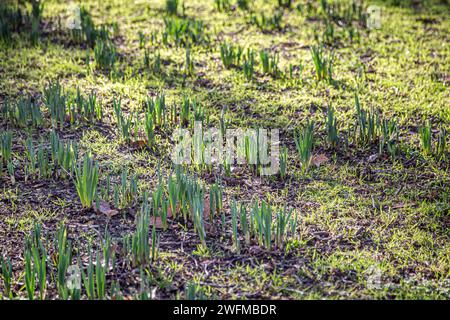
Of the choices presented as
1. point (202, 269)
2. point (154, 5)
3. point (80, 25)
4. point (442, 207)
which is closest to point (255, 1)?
point (154, 5)

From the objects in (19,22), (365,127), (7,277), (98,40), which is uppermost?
(19,22)

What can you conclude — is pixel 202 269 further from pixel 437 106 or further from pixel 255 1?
pixel 255 1

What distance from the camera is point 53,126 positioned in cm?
429

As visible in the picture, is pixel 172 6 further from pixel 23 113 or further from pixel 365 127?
pixel 365 127

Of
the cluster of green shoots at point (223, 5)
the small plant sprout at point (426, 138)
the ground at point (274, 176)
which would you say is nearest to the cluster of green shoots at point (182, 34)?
the ground at point (274, 176)

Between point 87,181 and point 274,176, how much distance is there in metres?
1.17

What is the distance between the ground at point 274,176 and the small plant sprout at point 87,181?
10 cm

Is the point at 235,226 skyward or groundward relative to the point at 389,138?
groundward

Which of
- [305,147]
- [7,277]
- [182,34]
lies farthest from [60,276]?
[182,34]

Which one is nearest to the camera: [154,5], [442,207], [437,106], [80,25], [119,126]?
[442,207]

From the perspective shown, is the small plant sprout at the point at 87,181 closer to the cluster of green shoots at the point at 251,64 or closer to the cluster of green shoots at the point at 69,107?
the cluster of green shoots at the point at 69,107

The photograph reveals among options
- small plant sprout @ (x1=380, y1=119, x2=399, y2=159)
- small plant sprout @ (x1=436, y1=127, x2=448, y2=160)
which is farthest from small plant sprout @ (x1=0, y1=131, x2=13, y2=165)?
small plant sprout @ (x1=436, y1=127, x2=448, y2=160)

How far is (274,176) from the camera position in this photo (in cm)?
374

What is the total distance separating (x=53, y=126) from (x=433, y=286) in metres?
2.77
